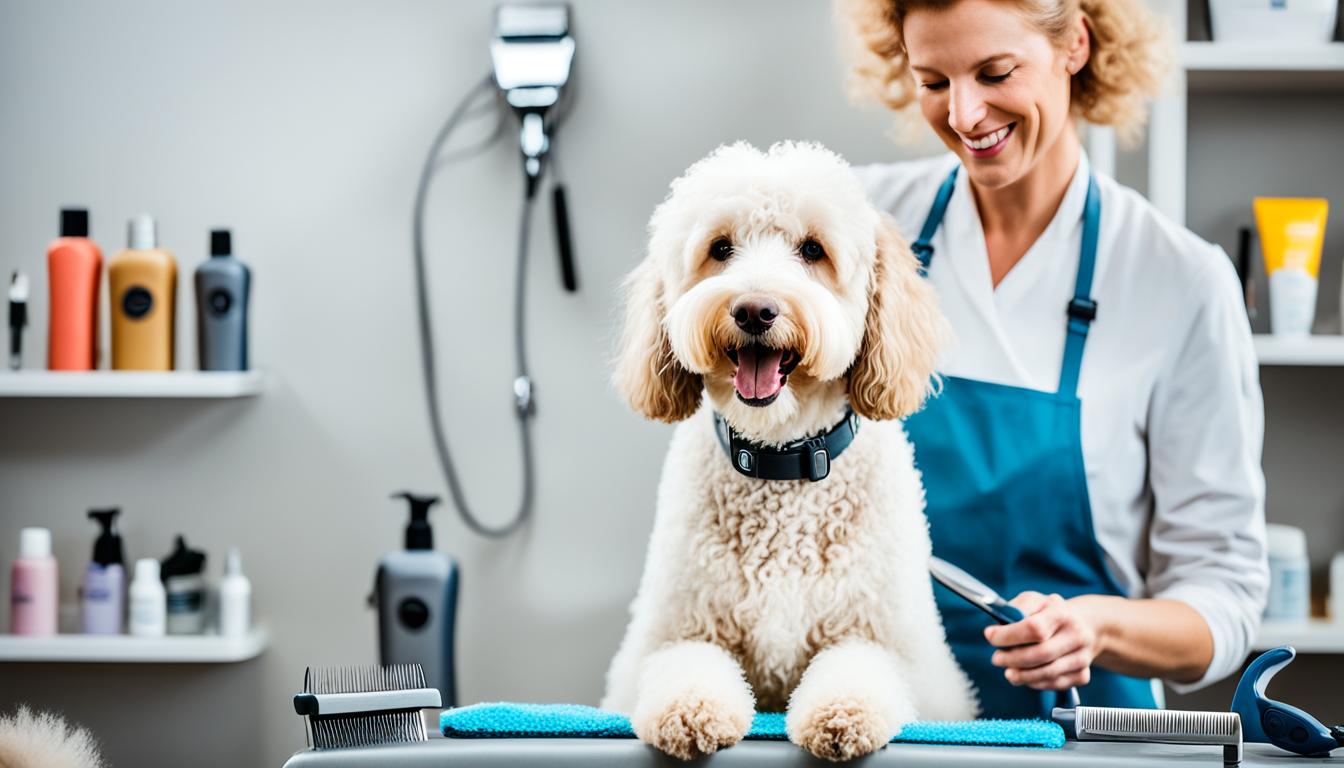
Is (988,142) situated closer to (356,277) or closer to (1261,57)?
(1261,57)

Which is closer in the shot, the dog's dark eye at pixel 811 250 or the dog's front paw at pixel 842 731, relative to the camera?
the dog's front paw at pixel 842 731

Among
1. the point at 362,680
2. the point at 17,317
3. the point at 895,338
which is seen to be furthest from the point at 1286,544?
the point at 17,317

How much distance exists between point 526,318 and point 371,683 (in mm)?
1182

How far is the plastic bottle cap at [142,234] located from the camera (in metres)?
1.78

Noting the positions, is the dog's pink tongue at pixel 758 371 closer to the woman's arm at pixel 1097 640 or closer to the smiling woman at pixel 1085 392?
the woman's arm at pixel 1097 640

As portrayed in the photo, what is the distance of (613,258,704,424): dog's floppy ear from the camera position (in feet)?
3.26

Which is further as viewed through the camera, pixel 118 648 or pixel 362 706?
pixel 118 648

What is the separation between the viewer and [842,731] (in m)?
0.74

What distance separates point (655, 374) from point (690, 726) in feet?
1.13

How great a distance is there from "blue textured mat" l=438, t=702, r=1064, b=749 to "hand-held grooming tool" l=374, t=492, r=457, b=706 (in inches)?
35.3

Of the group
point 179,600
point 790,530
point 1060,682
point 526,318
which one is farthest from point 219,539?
point 1060,682

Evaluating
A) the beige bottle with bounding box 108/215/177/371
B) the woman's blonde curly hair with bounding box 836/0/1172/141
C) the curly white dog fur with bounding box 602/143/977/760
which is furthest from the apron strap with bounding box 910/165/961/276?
the beige bottle with bounding box 108/215/177/371

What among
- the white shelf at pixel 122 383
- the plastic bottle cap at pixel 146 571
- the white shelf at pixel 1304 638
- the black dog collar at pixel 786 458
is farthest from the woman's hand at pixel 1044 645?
the plastic bottle cap at pixel 146 571

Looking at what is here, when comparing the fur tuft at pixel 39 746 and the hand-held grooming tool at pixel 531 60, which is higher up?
the hand-held grooming tool at pixel 531 60
